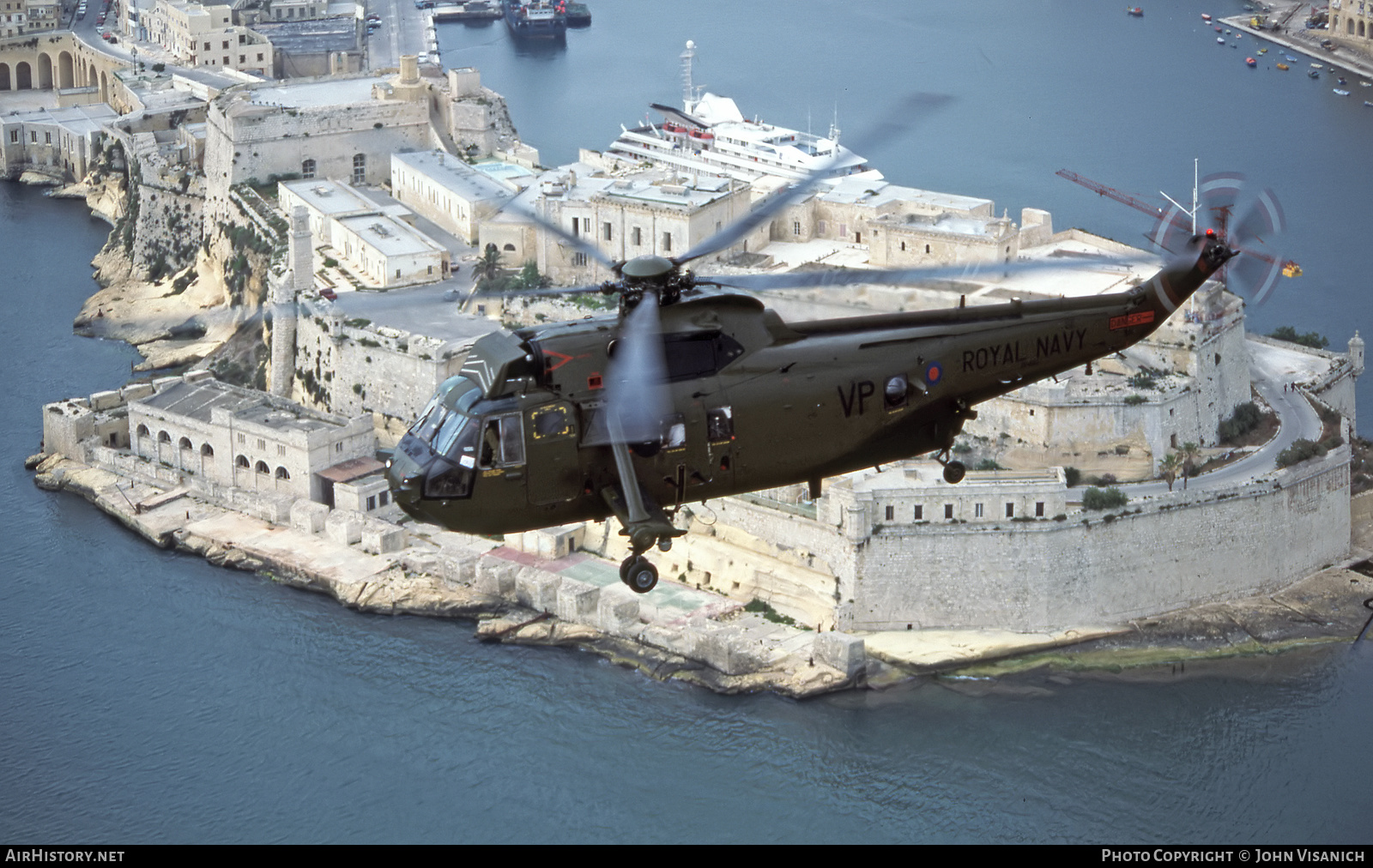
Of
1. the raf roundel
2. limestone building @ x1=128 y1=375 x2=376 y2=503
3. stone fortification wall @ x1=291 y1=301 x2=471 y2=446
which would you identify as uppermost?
the raf roundel

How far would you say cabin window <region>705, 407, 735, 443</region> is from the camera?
22.1m

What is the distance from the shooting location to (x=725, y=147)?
60750mm

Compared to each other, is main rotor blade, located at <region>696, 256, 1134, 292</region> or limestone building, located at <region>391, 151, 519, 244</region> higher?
main rotor blade, located at <region>696, 256, 1134, 292</region>

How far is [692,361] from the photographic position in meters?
22.1

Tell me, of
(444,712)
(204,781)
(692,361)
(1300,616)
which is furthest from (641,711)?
(692,361)

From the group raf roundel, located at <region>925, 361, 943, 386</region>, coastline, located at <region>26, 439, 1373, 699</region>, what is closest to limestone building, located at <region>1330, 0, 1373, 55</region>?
coastline, located at <region>26, 439, 1373, 699</region>

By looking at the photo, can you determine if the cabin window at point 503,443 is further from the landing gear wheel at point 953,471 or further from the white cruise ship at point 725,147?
the white cruise ship at point 725,147

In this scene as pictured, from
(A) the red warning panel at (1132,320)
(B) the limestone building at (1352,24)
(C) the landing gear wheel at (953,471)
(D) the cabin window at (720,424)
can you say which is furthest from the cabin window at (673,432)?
(B) the limestone building at (1352,24)

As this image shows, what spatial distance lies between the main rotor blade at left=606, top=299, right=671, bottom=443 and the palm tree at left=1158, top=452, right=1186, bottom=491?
78.2ft

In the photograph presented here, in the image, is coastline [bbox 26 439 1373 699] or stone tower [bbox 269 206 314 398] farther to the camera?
stone tower [bbox 269 206 314 398]

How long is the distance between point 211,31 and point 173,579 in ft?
131

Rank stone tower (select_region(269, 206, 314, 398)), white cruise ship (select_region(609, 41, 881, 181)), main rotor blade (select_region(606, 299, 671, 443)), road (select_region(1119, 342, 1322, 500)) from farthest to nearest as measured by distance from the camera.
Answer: white cruise ship (select_region(609, 41, 881, 181)) < stone tower (select_region(269, 206, 314, 398)) < road (select_region(1119, 342, 1322, 500)) < main rotor blade (select_region(606, 299, 671, 443))

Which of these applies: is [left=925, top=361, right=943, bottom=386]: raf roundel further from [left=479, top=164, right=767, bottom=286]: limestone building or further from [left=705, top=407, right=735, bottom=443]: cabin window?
[left=479, top=164, right=767, bottom=286]: limestone building

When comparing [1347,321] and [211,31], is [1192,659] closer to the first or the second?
[1347,321]
